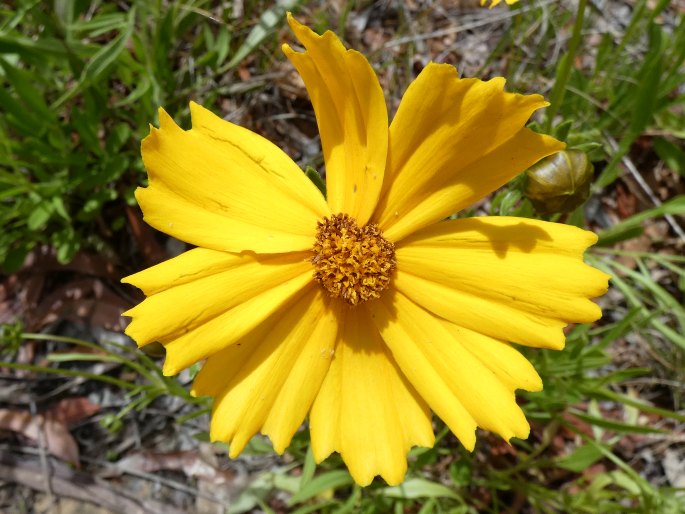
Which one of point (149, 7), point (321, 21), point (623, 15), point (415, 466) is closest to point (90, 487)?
point (415, 466)

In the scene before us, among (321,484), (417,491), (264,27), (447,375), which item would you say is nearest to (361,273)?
(447,375)

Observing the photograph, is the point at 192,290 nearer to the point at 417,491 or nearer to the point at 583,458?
the point at 417,491

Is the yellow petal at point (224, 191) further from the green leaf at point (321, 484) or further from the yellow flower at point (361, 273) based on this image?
the green leaf at point (321, 484)

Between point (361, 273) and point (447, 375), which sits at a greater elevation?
point (361, 273)

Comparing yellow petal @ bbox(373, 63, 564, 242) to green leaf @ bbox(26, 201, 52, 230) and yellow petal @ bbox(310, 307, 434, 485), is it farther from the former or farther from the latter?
green leaf @ bbox(26, 201, 52, 230)

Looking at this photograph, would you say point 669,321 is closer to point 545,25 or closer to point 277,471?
point 545,25
